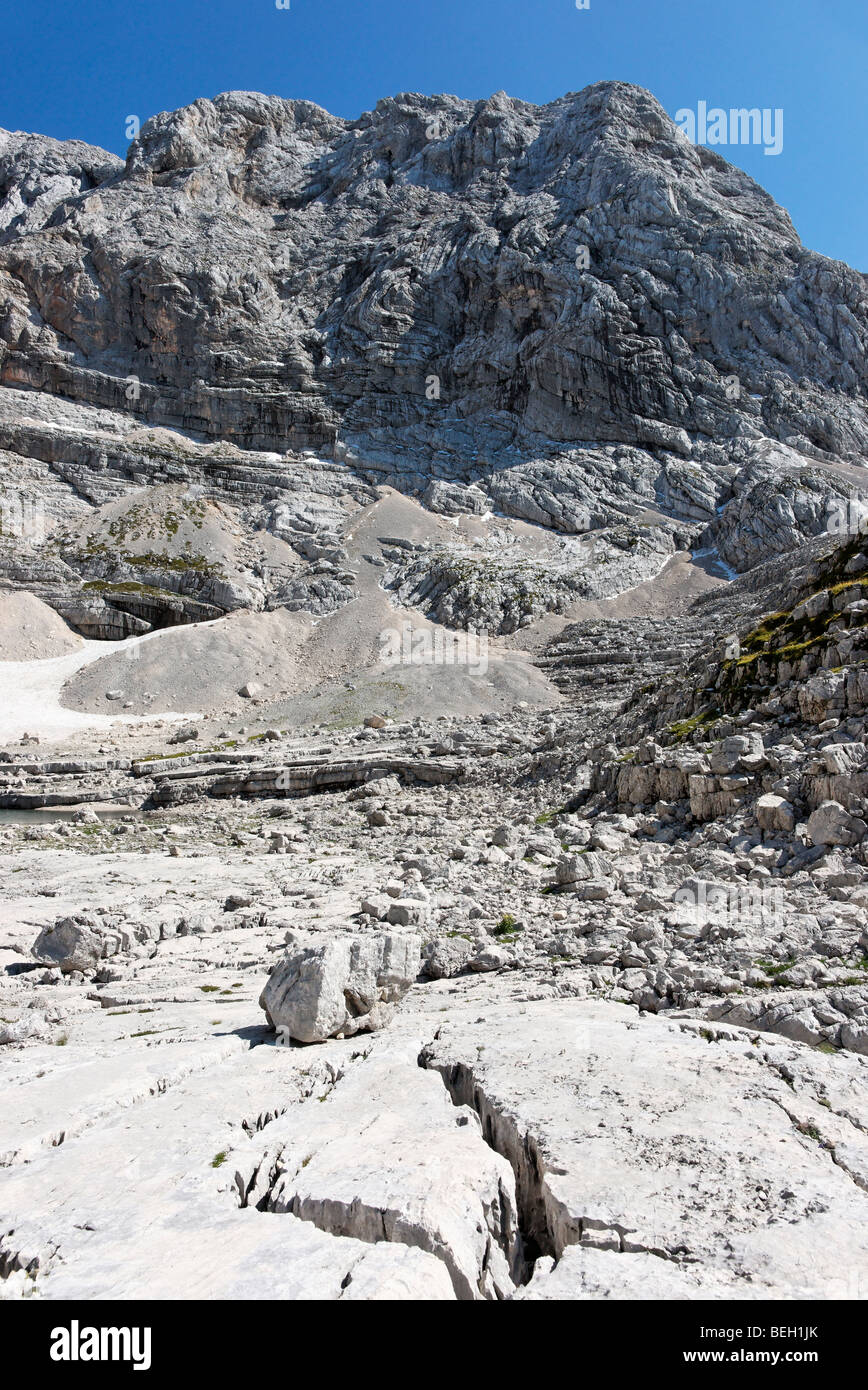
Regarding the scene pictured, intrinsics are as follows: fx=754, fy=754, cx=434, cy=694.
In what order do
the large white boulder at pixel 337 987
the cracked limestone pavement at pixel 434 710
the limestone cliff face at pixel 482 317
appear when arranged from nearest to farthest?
the cracked limestone pavement at pixel 434 710, the large white boulder at pixel 337 987, the limestone cliff face at pixel 482 317

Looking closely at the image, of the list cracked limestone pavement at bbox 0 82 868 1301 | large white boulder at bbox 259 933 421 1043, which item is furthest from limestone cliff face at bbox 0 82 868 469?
large white boulder at bbox 259 933 421 1043

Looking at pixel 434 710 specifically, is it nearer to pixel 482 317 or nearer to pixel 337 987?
pixel 337 987

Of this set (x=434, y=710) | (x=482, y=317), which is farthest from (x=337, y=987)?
(x=482, y=317)

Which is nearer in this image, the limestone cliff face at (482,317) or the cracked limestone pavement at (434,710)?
the cracked limestone pavement at (434,710)

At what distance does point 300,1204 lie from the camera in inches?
192

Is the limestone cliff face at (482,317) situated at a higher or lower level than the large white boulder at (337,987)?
higher

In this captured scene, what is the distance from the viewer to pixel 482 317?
130875 millimetres

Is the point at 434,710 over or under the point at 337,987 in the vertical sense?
over

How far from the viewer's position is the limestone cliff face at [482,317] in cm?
11944

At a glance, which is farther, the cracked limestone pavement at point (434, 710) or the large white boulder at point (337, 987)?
the large white boulder at point (337, 987)

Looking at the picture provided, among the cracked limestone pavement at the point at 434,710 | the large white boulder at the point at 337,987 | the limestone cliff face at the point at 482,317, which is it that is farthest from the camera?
the limestone cliff face at the point at 482,317

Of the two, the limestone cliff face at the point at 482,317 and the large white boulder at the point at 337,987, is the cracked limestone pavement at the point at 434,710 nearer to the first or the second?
the large white boulder at the point at 337,987

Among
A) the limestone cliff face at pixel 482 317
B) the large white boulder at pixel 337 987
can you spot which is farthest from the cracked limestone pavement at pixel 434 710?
the limestone cliff face at pixel 482 317

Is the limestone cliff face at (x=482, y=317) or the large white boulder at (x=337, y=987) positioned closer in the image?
the large white boulder at (x=337, y=987)
